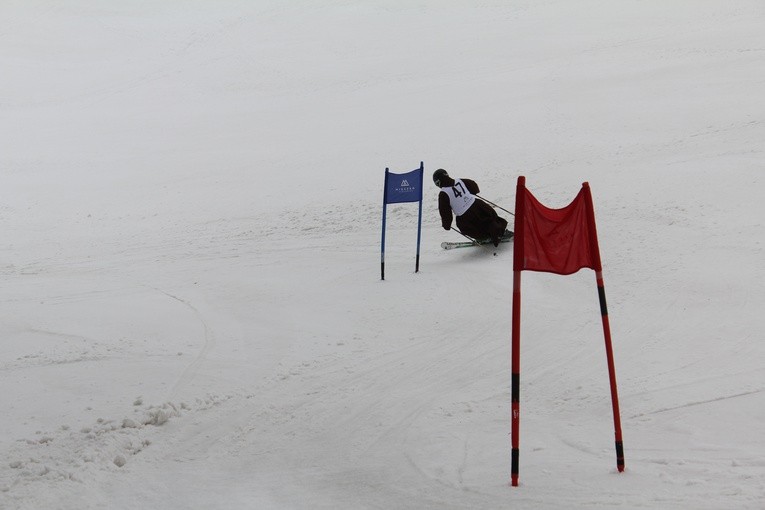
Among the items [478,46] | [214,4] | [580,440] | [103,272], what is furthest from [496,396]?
[214,4]

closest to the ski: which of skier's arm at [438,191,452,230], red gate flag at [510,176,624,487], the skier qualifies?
the skier

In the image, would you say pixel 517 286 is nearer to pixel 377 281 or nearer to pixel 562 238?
pixel 562 238

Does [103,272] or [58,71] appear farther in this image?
[58,71]

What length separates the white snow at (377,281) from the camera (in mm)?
5184

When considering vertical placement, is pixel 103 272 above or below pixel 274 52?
below

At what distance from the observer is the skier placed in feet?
36.8

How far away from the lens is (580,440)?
5445 millimetres

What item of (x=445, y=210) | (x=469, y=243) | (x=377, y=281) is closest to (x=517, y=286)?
(x=377, y=281)

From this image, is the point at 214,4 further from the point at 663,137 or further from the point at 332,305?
the point at 332,305

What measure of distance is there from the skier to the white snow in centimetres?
34

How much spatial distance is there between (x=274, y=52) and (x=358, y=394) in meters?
Answer: 23.8

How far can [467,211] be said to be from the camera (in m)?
11.2

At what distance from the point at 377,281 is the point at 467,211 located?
1.72 meters

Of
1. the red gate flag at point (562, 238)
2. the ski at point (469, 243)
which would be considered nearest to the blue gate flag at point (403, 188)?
the ski at point (469, 243)
